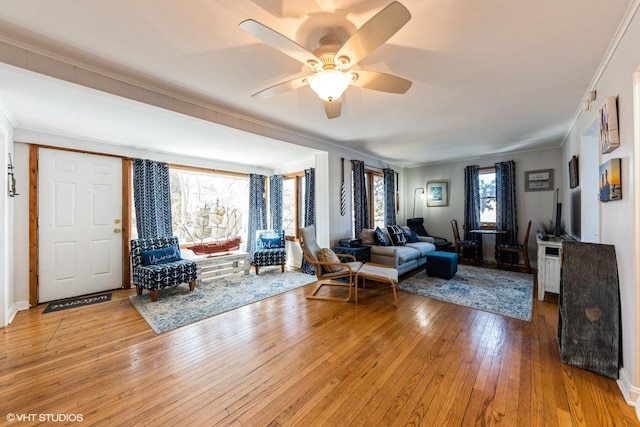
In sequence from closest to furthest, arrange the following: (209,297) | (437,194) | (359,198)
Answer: (209,297)
(359,198)
(437,194)

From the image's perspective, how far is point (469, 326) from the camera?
261 centimetres

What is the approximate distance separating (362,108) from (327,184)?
1689 millimetres

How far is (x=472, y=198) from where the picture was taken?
18.9 feet

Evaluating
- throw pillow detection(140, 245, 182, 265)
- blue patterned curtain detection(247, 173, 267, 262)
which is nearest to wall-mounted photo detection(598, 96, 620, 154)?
throw pillow detection(140, 245, 182, 265)

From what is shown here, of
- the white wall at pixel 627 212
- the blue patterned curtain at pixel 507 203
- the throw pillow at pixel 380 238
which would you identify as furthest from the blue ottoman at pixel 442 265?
the white wall at pixel 627 212

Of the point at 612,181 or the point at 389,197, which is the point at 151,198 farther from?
the point at 612,181

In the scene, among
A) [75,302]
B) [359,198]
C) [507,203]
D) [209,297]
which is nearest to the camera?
[75,302]

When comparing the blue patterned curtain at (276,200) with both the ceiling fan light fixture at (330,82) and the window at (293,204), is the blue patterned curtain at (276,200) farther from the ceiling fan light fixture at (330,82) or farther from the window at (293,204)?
the ceiling fan light fixture at (330,82)

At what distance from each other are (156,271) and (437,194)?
6.28m

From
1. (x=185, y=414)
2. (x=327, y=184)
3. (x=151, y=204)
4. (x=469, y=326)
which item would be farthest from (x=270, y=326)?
(x=151, y=204)

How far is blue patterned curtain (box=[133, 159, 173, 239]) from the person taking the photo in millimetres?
4082

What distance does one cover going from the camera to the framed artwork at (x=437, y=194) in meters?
6.31

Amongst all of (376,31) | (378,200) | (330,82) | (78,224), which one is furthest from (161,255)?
(378,200)

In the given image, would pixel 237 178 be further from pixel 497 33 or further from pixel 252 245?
pixel 497 33
